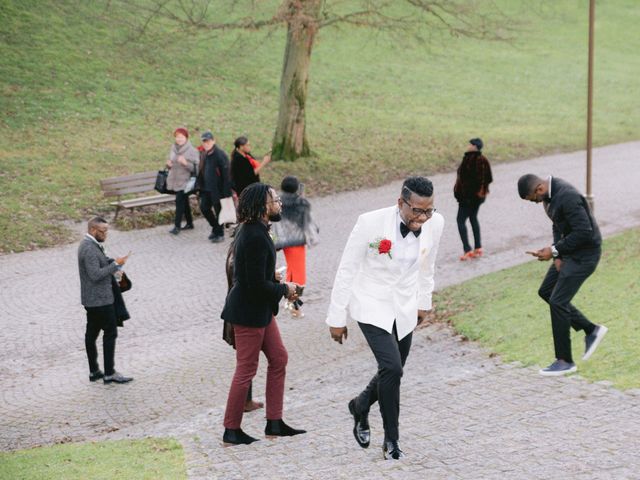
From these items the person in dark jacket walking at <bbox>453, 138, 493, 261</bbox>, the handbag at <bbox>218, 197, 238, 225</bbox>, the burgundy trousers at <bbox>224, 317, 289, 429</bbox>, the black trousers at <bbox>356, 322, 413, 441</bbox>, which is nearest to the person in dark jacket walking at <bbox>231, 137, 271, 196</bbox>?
the handbag at <bbox>218, 197, 238, 225</bbox>

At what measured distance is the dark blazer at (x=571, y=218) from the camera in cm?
845

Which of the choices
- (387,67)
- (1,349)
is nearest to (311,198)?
(1,349)

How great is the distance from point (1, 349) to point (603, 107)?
87.5 ft

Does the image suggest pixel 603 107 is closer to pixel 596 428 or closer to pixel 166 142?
pixel 166 142

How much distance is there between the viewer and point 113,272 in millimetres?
9594

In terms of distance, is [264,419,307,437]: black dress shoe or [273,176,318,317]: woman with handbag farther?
[273,176,318,317]: woman with handbag

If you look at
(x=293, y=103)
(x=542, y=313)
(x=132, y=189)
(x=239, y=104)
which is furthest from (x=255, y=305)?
(x=239, y=104)

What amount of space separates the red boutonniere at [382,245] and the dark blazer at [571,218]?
8.57 feet

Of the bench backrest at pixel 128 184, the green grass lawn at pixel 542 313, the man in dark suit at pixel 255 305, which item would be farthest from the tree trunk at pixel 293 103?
the man in dark suit at pixel 255 305

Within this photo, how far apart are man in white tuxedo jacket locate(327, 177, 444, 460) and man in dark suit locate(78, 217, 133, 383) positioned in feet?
11.5

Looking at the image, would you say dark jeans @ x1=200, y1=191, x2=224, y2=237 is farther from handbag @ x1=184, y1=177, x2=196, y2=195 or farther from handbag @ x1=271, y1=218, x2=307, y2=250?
handbag @ x1=271, y1=218, x2=307, y2=250

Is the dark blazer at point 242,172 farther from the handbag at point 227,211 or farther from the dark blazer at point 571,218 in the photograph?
the dark blazer at point 571,218

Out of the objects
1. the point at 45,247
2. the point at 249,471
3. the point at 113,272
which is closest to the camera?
the point at 249,471

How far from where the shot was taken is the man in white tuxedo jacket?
6.54 metres
